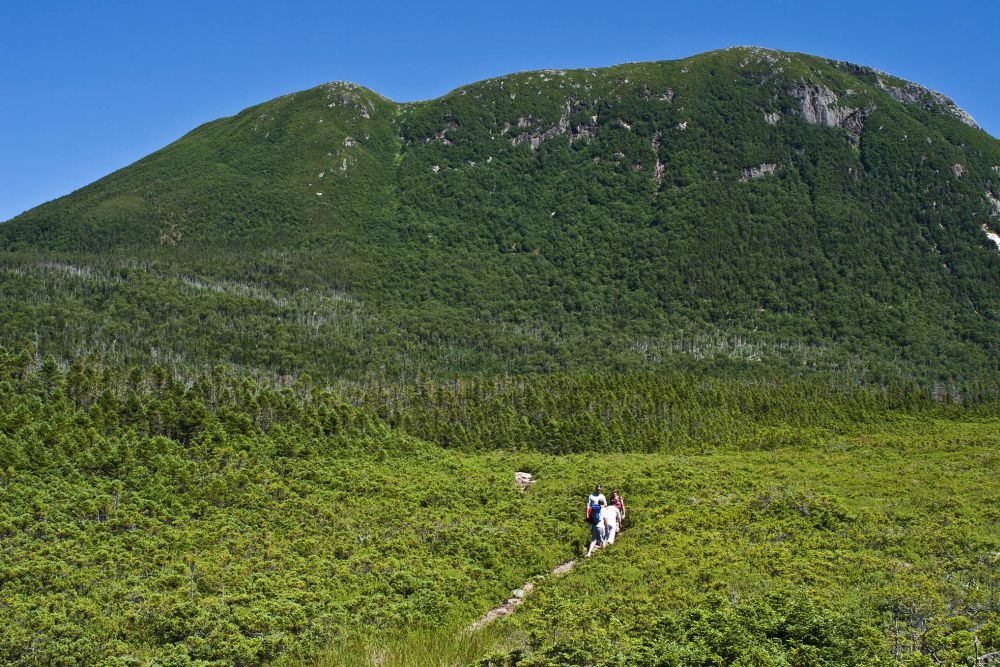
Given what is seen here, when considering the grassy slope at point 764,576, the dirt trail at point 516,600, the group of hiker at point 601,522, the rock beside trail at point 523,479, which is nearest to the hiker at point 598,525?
the group of hiker at point 601,522

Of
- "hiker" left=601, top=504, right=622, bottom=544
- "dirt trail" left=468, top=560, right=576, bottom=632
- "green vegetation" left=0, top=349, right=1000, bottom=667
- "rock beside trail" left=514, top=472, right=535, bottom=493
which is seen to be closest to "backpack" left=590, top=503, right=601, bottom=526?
"hiker" left=601, top=504, right=622, bottom=544

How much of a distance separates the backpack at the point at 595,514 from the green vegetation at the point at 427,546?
61.4 inches

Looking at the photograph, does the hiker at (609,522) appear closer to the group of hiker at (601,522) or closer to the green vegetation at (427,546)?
the group of hiker at (601,522)

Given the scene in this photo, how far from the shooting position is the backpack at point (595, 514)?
104 feet

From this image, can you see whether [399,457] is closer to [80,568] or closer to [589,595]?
[80,568]

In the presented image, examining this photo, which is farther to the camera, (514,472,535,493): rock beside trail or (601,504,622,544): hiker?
(514,472,535,493): rock beside trail

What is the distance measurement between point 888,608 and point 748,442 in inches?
2677

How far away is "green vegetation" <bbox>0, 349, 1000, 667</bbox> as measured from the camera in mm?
16391

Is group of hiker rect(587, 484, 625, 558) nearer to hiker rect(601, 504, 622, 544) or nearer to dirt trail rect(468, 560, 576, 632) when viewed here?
hiker rect(601, 504, 622, 544)

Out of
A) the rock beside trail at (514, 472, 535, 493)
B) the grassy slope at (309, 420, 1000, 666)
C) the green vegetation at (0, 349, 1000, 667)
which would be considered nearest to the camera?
the grassy slope at (309, 420, 1000, 666)

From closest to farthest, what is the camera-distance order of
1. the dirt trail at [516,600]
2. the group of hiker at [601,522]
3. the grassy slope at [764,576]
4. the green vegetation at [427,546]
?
1. the grassy slope at [764,576]
2. the green vegetation at [427,546]
3. the dirt trail at [516,600]
4. the group of hiker at [601,522]

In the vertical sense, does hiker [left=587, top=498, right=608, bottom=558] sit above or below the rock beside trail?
above

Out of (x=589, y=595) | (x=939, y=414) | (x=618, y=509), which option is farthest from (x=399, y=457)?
(x=939, y=414)

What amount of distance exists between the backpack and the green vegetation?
1.56m
